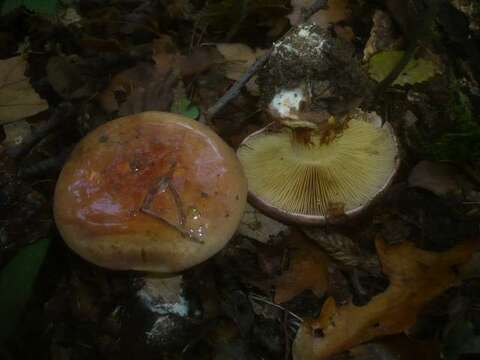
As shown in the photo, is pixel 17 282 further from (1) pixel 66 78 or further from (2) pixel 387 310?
(2) pixel 387 310

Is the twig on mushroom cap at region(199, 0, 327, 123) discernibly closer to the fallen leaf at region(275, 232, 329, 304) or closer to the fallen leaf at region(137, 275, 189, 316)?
the fallen leaf at region(275, 232, 329, 304)

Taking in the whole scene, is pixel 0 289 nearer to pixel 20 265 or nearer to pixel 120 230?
pixel 20 265

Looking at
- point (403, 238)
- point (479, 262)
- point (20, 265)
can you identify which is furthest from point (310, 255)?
point (20, 265)

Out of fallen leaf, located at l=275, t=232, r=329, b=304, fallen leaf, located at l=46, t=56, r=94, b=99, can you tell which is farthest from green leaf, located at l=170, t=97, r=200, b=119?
fallen leaf, located at l=275, t=232, r=329, b=304

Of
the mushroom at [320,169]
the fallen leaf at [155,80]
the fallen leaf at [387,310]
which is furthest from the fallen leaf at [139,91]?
the fallen leaf at [387,310]

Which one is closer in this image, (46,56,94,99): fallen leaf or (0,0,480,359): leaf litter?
(0,0,480,359): leaf litter

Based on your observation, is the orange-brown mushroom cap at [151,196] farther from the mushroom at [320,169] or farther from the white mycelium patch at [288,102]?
the mushroom at [320,169]
